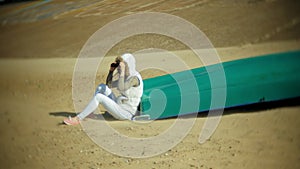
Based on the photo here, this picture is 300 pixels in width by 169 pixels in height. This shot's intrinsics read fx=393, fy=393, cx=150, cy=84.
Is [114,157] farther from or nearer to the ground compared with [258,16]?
nearer to the ground

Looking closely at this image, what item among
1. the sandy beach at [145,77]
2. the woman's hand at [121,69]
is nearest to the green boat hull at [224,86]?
the sandy beach at [145,77]

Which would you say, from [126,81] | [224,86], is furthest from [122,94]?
[224,86]

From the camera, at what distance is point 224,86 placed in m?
2.45

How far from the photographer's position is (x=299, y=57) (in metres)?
2.53

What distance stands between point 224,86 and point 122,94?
2.10ft

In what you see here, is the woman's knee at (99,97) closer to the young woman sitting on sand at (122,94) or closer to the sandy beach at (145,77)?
the young woman sitting on sand at (122,94)

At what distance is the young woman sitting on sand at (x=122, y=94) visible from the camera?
2.41 meters

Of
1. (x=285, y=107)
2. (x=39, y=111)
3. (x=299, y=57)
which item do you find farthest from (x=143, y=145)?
(x=299, y=57)

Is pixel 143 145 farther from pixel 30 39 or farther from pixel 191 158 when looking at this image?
pixel 30 39

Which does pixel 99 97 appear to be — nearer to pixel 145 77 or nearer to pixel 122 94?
pixel 122 94

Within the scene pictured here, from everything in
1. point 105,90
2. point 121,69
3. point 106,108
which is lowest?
point 106,108

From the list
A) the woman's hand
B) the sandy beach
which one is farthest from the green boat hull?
the woman's hand

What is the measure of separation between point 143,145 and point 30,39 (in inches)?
41.3

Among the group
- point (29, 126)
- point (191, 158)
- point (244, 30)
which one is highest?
point (244, 30)
